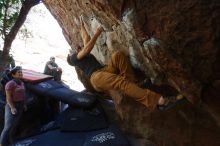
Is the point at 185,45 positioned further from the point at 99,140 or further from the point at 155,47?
the point at 99,140

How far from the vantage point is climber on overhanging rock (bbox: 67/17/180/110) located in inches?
266

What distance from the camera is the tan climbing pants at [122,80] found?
6.76m

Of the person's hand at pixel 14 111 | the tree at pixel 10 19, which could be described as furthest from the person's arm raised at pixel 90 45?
the tree at pixel 10 19

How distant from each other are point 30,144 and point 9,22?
5.06 meters

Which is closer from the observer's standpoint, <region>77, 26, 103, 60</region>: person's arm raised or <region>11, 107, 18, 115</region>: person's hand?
<region>77, 26, 103, 60</region>: person's arm raised

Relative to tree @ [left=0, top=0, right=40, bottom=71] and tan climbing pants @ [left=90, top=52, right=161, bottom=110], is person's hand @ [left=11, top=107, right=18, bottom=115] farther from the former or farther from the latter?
tree @ [left=0, top=0, right=40, bottom=71]

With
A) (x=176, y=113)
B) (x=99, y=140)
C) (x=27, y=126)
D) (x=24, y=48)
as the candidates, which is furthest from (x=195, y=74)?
(x=24, y=48)

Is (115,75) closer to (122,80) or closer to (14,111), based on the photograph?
(122,80)

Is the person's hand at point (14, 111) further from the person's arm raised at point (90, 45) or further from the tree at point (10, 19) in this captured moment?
the tree at point (10, 19)

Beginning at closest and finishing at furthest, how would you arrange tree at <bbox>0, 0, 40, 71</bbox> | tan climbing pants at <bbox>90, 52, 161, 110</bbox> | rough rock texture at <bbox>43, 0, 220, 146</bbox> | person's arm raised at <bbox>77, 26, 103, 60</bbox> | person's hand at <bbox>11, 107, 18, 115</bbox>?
rough rock texture at <bbox>43, 0, 220, 146</bbox>, tan climbing pants at <bbox>90, 52, 161, 110</bbox>, person's arm raised at <bbox>77, 26, 103, 60</bbox>, person's hand at <bbox>11, 107, 18, 115</bbox>, tree at <bbox>0, 0, 40, 71</bbox>

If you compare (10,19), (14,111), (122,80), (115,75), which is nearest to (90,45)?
(115,75)

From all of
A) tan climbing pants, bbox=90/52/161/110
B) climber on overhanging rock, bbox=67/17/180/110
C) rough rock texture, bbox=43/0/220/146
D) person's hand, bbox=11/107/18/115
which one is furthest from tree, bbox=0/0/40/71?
tan climbing pants, bbox=90/52/161/110

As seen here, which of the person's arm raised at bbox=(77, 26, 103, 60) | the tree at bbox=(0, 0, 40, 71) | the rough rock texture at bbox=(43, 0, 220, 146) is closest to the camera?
the rough rock texture at bbox=(43, 0, 220, 146)

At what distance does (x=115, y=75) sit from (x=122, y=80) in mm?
185
